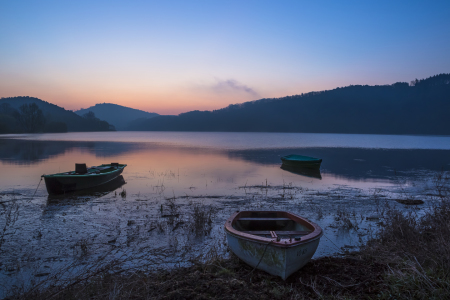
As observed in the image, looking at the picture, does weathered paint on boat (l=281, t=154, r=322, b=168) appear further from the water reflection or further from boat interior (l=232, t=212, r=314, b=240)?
boat interior (l=232, t=212, r=314, b=240)

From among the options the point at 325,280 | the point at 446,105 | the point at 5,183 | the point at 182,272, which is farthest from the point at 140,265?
the point at 446,105

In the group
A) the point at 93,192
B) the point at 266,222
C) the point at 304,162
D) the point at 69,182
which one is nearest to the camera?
the point at 266,222

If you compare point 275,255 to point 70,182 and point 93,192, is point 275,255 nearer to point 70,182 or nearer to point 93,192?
point 93,192

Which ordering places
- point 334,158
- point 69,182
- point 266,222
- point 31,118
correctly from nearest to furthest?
point 266,222, point 69,182, point 334,158, point 31,118

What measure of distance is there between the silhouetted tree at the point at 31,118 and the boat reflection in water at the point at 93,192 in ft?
475

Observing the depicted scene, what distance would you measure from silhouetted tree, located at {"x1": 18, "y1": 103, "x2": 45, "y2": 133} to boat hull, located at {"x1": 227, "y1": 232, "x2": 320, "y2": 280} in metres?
158

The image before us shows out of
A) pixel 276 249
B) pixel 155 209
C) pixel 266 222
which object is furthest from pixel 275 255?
pixel 155 209

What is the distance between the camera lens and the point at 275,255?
562cm

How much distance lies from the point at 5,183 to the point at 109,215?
455 inches

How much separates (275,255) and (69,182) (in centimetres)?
1301

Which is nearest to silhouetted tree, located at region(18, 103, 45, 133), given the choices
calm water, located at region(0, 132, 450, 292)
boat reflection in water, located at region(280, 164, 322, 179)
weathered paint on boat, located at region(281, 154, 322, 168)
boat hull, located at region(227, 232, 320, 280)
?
calm water, located at region(0, 132, 450, 292)

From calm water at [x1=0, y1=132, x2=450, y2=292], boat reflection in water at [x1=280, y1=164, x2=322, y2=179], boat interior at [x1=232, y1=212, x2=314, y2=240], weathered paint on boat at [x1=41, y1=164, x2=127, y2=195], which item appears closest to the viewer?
calm water at [x1=0, y1=132, x2=450, y2=292]

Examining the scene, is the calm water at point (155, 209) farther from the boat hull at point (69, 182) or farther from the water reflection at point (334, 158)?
the water reflection at point (334, 158)

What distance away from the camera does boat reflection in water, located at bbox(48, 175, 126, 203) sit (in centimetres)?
1401
